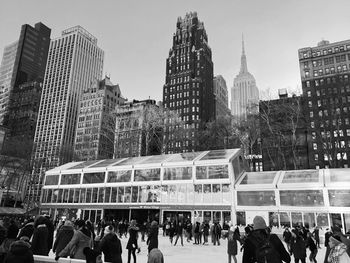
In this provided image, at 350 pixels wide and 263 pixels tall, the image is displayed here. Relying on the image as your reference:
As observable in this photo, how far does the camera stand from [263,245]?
18.2 feet

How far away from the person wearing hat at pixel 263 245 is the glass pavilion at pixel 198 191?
2625 centimetres

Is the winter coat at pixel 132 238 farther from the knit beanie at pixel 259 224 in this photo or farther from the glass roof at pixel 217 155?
the glass roof at pixel 217 155

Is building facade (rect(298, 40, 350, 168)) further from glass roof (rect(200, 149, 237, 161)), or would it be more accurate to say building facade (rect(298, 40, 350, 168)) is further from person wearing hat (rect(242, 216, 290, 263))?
person wearing hat (rect(242, 216, 290, 263))

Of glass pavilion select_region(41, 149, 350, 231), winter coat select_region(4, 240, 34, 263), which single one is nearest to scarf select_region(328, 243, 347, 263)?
winter coat select_region(4, 240, 34, 263)

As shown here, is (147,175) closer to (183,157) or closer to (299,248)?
(183,157)

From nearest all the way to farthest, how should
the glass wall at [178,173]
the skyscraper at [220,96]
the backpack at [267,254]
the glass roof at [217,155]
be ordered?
the backpack at [267,254] → the glass roof at [217,155] → the glass wall at [178,173] → the skyscraper at [220,96]

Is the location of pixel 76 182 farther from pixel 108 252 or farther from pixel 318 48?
pixel 318 48

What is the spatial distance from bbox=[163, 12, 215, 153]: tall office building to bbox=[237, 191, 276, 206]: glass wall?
83877 mm

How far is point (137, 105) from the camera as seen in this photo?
130 meters

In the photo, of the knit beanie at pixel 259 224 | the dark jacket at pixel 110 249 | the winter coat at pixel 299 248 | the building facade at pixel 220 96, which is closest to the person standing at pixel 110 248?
the dark jacket at pixel 110 249

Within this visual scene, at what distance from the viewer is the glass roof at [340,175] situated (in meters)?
30.2

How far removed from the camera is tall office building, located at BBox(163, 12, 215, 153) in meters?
125

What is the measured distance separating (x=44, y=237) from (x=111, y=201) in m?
33.0

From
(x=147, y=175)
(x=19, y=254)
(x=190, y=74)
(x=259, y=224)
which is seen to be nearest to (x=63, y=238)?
(x=19, y=254)
